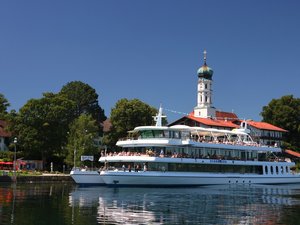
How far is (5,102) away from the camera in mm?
102250

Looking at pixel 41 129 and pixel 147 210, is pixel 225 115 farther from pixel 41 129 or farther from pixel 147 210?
pixel 147 210

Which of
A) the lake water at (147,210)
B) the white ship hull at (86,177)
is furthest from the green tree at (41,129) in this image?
the lake water at (147,210)

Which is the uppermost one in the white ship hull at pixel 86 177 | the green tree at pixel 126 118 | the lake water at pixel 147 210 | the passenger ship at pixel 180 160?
the green tree at pixel 126 118

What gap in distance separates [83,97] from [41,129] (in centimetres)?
2229

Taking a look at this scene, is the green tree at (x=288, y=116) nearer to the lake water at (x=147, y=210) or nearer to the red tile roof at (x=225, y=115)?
the red tile roof at (x=225, y=115)

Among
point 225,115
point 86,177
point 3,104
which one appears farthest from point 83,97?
point 86,177

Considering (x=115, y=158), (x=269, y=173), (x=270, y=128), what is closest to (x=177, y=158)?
(x=115, y=158)

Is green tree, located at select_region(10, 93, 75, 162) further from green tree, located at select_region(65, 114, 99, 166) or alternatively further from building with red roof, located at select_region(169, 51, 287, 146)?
building with red roof, located at select_region(169, 51, 287, 146)

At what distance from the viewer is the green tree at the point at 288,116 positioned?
110m

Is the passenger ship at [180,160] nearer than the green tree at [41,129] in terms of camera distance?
Yes

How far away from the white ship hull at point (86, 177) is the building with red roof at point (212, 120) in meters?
42.7

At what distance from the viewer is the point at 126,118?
87.3 meters

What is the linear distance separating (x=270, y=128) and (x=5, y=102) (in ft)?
189

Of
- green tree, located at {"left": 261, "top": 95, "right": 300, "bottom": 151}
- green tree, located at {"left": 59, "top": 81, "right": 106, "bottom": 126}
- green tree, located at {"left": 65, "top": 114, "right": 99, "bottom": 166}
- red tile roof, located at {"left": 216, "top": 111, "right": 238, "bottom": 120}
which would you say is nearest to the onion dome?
red tile roof, located at {"left": 216, "top": 111, "right": 238, "bottom": 120}
